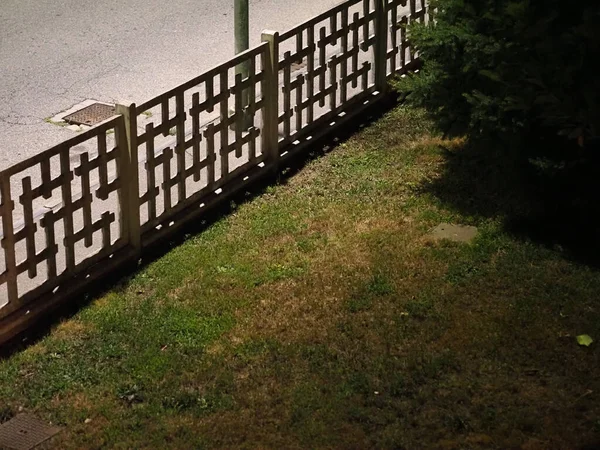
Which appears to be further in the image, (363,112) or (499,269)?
(363,112)

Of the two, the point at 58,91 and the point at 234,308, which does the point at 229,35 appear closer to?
the point at 58,91

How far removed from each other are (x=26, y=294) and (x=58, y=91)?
489cm

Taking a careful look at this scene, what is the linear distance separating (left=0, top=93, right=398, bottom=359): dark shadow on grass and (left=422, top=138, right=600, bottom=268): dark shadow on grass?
1321 mm

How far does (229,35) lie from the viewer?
1470 centimetres

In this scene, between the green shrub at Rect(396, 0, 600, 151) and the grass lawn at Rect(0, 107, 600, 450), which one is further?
the green shrub at Rect(396, 0, 600, 151)

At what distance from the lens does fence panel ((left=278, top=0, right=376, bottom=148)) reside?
1101 cm

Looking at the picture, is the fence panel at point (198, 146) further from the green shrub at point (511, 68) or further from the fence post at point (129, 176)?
the green shrub at point (511, 68)

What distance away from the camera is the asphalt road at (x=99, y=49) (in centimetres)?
1255

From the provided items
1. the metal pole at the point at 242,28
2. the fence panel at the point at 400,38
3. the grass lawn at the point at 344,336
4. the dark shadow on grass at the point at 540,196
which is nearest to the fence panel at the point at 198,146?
the grass lawn at the point at 344,336

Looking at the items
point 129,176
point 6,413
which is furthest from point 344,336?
point 6,413

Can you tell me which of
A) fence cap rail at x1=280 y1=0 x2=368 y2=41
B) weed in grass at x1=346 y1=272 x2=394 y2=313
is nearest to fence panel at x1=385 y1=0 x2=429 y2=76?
fence cap rail at x1=280 y1=0 x2=368 y2=41

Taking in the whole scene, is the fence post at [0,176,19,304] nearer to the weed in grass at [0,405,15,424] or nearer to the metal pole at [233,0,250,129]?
the weed in grass at [0,405,15,424]

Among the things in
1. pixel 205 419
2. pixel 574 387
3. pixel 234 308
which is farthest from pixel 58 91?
pixel 574 387

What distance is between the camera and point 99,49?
46.5 ft
